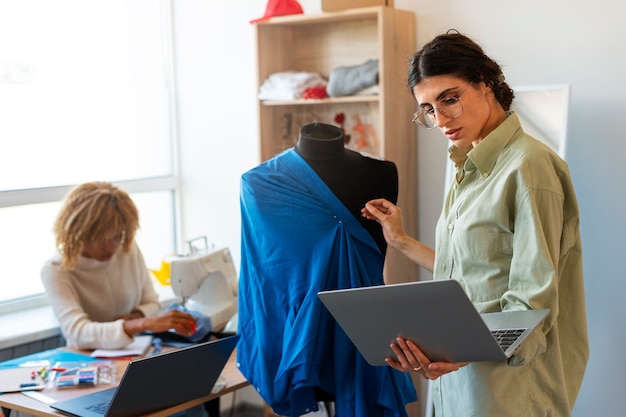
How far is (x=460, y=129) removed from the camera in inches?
70.5

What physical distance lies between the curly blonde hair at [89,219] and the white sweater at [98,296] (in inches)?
2.7

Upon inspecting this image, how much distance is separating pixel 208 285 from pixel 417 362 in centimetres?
150

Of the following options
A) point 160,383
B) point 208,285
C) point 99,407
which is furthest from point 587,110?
point 99,407

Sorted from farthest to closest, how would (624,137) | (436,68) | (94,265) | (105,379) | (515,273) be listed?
1. (94,265)
2. (624,137)
3. (105,379)
4. (436,68)
5. (515,273)

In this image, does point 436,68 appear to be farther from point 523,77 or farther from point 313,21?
point 313,21

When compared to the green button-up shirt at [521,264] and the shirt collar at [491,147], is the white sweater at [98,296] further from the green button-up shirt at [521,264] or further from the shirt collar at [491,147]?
the shirt collar at [491,147]

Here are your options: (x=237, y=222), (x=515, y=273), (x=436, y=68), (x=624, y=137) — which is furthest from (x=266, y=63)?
(x=515, y=273)

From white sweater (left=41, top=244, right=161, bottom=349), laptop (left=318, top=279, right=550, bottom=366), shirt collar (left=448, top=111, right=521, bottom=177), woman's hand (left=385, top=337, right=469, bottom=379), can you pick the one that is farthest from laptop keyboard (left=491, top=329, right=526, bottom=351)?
white sweater (left=41, top=244, right=161, bottom=349)

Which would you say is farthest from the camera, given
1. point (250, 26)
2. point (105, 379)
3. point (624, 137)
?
point (250, 26)

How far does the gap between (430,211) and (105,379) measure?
1.54 m

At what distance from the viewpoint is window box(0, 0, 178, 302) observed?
137 inches

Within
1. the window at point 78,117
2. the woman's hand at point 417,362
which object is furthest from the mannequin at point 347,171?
the window at point 78,117

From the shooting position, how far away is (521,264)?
5.30 ft

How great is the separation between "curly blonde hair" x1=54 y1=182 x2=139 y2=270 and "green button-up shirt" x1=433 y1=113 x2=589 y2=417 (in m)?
1.58
